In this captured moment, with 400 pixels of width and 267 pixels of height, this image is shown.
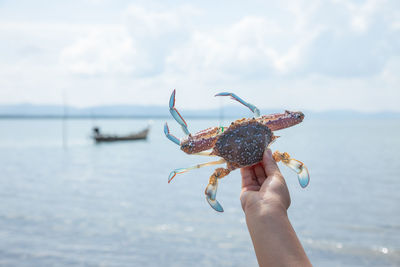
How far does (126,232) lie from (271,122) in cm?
1375

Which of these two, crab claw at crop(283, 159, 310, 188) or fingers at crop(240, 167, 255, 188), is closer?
fingers at crop(240, 167, 255, 188)

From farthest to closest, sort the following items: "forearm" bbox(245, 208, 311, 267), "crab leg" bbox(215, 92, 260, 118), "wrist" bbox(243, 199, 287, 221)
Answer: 1. "crab leg" bbox(215, 92, 260, 118)
2. "wrist" bbox(243, 199, 287, 221)
3. "forearm" bbox(245, 208, 311, 267)

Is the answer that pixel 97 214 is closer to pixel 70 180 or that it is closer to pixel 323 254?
pixel 323 254

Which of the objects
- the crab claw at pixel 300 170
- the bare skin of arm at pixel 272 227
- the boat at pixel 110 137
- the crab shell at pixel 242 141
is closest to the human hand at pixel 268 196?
the bare skin of arm at pixel 272 227

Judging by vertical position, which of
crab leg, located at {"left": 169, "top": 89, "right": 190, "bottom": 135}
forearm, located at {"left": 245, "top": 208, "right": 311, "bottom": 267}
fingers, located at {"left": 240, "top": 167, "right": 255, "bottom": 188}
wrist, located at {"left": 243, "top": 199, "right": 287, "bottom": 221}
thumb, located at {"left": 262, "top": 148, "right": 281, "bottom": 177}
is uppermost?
crab leg, located at {"left": 169, "top": 89, "right": 190, "bottom": 135}

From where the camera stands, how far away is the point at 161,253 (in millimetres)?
13797

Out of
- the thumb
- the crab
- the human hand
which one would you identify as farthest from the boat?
the human hand

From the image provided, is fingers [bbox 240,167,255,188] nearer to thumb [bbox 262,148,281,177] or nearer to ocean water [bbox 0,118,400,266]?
thumb [bbox 262,148,281,177]

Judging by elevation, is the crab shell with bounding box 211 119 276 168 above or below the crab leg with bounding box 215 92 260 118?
below

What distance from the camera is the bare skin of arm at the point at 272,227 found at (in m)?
2.17

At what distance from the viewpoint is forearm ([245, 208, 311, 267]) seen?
2.16 metres

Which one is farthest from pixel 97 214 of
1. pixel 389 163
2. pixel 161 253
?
pixel 389 163

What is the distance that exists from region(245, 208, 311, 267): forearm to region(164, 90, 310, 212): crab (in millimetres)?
Answer: 1096

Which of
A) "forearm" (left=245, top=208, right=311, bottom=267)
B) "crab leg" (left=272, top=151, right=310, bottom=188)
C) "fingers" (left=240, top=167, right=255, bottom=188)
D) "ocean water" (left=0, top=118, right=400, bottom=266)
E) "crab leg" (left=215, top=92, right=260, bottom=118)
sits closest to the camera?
"forearm" (left=245, top=208, right=311, bottom=267)
